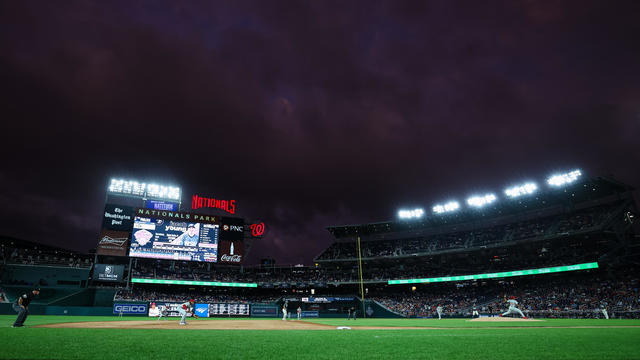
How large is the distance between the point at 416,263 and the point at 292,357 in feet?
197

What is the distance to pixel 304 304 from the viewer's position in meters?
57.5

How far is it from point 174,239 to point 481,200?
46.8 m

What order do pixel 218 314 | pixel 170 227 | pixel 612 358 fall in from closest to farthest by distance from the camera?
pixel 612 358
pixel 218 314
pixel 170 227

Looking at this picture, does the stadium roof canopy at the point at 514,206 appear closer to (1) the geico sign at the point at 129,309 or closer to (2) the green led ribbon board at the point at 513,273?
(2) the green led ribbon board at the point at 513,273

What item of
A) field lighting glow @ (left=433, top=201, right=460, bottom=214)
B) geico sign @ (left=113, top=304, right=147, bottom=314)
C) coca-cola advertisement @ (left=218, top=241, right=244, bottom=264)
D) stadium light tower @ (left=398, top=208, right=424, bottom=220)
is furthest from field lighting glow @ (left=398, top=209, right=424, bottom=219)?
geico sign @ (left=113, top=304, right=147, bottom=314)

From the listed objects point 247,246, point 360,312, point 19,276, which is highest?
point 247,246

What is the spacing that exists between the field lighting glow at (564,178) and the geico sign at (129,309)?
53.8 meters

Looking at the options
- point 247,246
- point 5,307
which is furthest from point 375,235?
point 5,307

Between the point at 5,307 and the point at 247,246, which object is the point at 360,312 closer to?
the point at 247,246

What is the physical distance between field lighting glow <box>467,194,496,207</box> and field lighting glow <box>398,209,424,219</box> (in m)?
8.67

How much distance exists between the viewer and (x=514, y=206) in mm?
51125

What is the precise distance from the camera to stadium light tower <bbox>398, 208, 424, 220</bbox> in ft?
192

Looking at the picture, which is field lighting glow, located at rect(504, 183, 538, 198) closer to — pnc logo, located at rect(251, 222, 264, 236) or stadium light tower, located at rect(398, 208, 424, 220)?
stadium light tower, located at rect(398, 208, 424, 220)

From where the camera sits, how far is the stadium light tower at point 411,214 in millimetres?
58466
